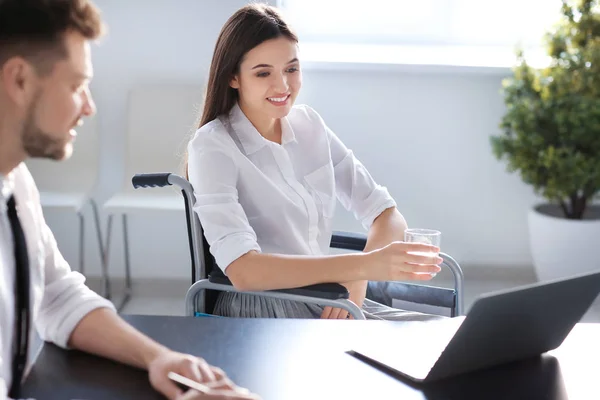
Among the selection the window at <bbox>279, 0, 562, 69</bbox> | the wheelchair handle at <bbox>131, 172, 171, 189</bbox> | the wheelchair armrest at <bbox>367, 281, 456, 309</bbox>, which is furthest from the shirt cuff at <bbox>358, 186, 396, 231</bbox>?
the window at <bbox>279, 0, 562, 69</bbox>

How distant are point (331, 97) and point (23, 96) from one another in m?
2.95

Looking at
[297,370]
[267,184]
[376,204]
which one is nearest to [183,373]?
[297,370]

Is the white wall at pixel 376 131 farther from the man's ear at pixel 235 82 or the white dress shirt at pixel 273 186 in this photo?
the man's ear at pixel 235 82

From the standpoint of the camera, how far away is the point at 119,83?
13.1 ft

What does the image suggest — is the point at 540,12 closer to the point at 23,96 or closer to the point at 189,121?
the point at 189,121

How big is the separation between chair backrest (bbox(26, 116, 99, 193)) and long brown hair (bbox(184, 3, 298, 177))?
1852 mm

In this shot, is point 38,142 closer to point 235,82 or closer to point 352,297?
point 235,82

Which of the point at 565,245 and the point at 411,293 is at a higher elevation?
the point at 411,293

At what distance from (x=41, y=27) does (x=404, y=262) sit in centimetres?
94

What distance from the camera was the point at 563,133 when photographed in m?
3.65

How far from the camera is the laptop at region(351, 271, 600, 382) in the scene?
1.23m

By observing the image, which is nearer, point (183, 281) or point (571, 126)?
point (571, 126)

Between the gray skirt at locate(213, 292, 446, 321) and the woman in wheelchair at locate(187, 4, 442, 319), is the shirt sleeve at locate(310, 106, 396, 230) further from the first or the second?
the gray skirt at locate(213, 292, 446, 321)

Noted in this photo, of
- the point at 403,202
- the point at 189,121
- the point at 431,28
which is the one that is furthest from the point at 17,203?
the point at 431,28
